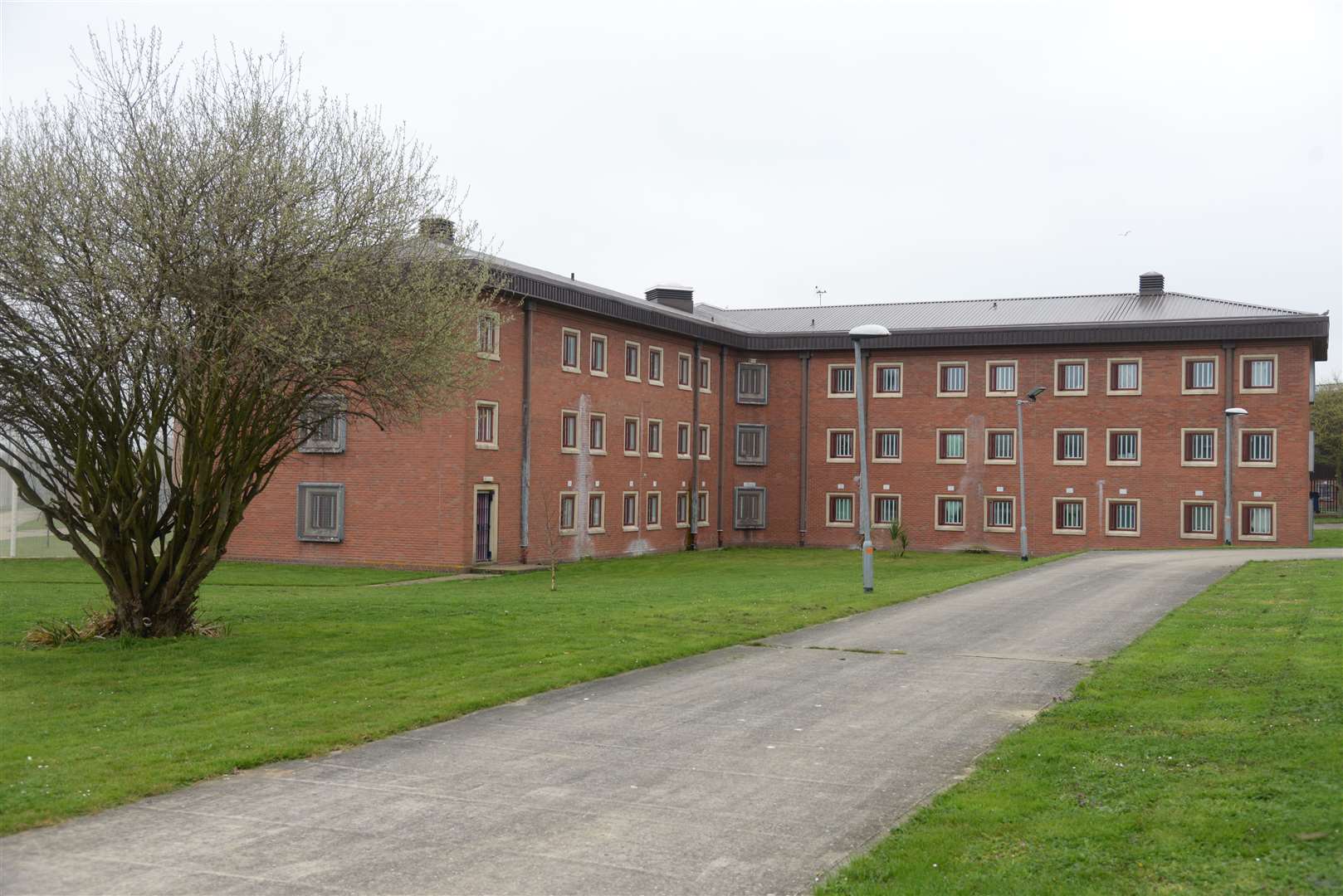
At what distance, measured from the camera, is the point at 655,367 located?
4819 centimetres

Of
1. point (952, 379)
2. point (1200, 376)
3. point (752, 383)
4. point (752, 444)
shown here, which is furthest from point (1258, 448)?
point (752, 383)

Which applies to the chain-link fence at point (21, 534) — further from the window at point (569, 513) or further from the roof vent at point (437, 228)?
the roof vent at point (437, 228)

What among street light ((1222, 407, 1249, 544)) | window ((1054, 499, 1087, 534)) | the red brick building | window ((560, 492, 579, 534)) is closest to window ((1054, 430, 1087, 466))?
the red brick building

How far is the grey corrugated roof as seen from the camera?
4928 cm

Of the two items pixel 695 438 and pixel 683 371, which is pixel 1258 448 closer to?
pixel 695 438

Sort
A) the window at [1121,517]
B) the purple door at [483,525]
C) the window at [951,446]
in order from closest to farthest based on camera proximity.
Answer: the purple door at [483,525], the window at [1121,517], the window at [951,446]

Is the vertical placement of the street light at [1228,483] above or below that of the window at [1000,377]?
below

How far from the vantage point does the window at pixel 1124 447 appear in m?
48.6

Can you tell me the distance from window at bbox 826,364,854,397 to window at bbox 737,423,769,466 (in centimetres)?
350

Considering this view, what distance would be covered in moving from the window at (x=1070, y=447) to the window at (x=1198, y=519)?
4301mm

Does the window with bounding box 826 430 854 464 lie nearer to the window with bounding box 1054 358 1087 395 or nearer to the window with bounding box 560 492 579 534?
the window with bounding box 1054 358 1087 395

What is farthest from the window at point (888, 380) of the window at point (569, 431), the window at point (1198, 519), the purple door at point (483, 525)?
the purple door at point (483, 525)

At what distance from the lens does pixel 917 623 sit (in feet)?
65.2

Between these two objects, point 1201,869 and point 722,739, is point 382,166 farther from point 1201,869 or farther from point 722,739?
point 1201,869
